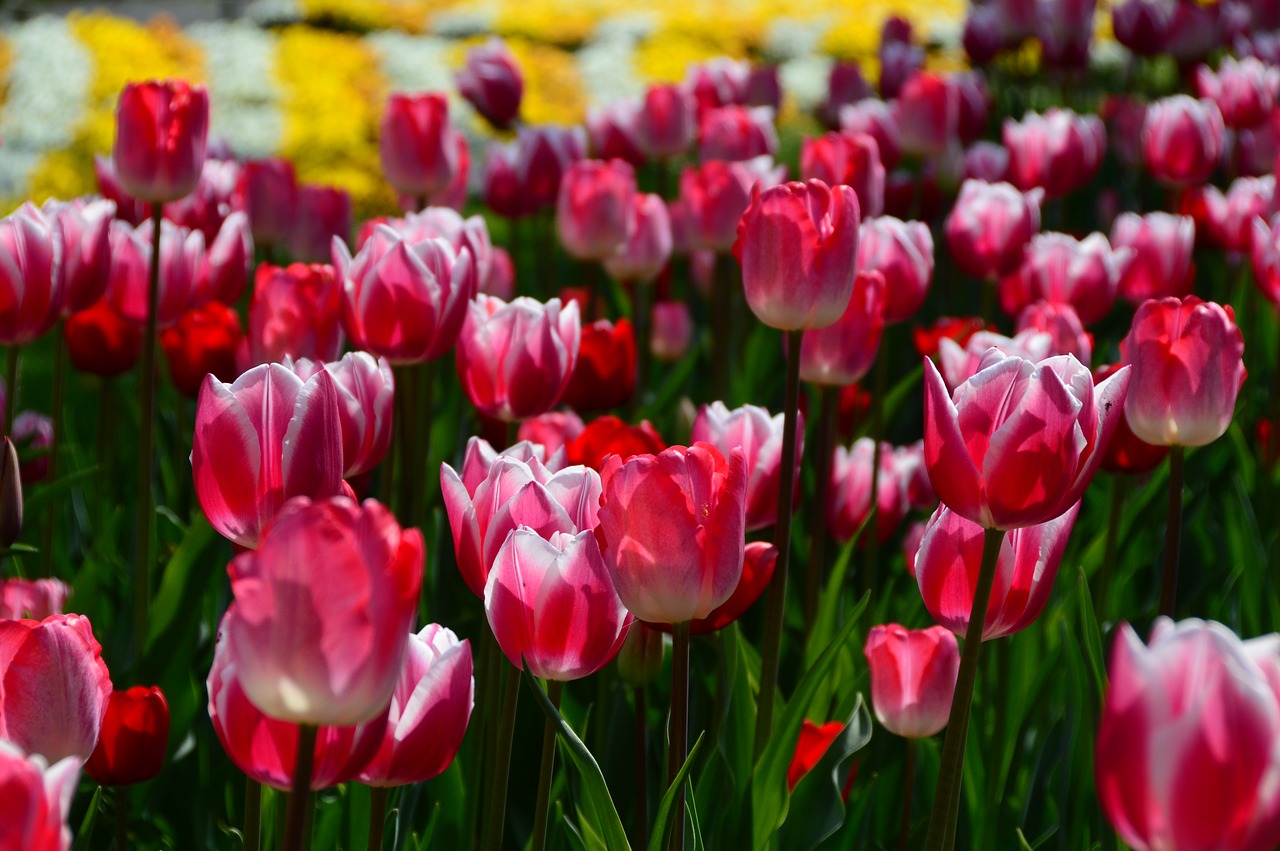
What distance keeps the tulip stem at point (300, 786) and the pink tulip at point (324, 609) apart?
0.13ft

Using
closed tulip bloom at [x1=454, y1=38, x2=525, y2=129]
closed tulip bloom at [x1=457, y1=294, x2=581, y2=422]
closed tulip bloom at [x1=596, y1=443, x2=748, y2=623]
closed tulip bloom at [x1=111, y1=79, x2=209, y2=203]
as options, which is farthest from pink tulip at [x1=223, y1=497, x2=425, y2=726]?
closed tulip bloom at [x1=454, y1=38, x2=525, y2=129]

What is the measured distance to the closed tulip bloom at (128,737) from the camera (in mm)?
1302

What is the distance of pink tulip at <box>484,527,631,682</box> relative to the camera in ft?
3.56

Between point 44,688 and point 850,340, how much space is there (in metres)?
1.23

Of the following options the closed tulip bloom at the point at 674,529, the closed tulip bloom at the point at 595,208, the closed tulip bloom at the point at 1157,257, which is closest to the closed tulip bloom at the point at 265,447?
the closed tulip bloom at the point at 674,529

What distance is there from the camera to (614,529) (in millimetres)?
1060

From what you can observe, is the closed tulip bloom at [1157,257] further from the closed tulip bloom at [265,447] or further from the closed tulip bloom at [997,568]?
the closed tulip bloom at [265,447]

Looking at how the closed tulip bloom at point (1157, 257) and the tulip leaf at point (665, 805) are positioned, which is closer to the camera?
the tulip leaf at point (665, 805)

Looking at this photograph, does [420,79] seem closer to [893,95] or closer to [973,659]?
[893,95]

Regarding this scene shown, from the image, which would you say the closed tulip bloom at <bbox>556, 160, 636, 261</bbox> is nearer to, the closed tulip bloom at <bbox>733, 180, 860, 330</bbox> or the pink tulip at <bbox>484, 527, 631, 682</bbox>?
the closed tulip bloom at <bbox>733, 180, 860, 330</bbox>

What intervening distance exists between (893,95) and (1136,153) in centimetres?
92

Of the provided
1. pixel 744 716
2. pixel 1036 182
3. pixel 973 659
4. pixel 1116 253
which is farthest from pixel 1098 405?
pixel 1036 182

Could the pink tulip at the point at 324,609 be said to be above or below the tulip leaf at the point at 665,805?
above

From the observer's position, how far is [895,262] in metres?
2.21
